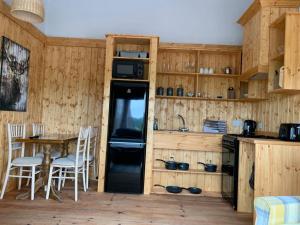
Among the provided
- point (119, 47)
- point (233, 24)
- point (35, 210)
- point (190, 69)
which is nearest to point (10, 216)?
point (35, 210)

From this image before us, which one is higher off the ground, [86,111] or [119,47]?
[119,47]

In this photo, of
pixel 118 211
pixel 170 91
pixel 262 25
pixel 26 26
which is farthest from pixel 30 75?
pixel 262 25

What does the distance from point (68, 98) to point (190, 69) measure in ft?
7.03

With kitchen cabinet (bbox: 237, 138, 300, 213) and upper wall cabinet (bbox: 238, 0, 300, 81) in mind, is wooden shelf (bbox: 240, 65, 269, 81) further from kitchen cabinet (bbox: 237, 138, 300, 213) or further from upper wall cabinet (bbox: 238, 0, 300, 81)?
kitchen cabinet (bbox: 237, 138, 300, 213)

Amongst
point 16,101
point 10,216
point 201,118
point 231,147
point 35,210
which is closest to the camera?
point 10,216

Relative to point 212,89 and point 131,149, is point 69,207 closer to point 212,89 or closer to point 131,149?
point 131,149

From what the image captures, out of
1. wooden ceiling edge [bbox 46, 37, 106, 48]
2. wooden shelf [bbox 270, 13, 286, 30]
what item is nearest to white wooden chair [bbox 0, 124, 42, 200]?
wooden ceiling edge [bbox 46, 37, 106, 48]

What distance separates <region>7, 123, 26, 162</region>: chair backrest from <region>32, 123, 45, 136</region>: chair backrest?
0.31m

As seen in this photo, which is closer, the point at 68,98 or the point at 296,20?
the point at 296,20

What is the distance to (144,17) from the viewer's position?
194 inches

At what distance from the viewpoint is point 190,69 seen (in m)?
4.85

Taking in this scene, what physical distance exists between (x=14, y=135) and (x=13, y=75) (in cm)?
81

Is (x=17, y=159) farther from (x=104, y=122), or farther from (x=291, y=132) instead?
(x=291, y=132)

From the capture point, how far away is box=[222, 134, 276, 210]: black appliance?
3.49m
